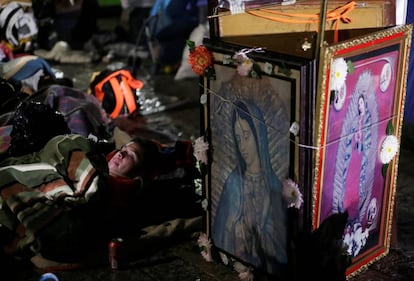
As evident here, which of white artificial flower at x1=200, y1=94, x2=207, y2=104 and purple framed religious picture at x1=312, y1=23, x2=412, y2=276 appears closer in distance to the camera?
purple framed religious picture at x1=312, y1=23, x2=412, y2=276

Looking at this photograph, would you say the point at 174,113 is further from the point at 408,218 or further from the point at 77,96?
the point at 408,218

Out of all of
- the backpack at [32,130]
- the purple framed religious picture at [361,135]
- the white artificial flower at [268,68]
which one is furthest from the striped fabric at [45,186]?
the purple framed religious picture at [361,135]

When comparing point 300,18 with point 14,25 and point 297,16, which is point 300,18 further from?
point 14,25

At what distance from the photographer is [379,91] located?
3816mm

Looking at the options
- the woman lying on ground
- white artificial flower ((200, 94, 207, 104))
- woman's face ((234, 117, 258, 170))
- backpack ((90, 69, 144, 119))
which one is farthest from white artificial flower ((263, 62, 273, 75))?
backpack ((90, 69, 144, 119))

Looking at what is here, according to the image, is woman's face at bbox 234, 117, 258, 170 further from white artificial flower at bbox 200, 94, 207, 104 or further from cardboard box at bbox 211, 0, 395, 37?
cardboard box at bbox 211, 0, 395, 37

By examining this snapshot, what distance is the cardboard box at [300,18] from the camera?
382 centimetres

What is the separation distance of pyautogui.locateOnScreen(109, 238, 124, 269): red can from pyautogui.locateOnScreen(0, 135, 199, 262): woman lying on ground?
0.21 m

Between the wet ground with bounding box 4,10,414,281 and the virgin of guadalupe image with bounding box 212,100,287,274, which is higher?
the virgin of guadalupe image with bounding box 212,100,287,274

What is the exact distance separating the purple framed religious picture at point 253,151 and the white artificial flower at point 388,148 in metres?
0.67

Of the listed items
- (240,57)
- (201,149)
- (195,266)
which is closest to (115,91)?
(195,266)

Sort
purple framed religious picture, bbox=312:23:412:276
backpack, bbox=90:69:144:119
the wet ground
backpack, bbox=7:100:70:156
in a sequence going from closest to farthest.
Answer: purple framed religious picture, bbox=312:23:412:276 → the wet ground → backpack, bbox=7:100:70:156 → backpack, bbox=90:69:144:119

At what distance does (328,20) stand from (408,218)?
5.86 feet

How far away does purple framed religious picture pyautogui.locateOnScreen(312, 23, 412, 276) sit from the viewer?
11.5 ft
